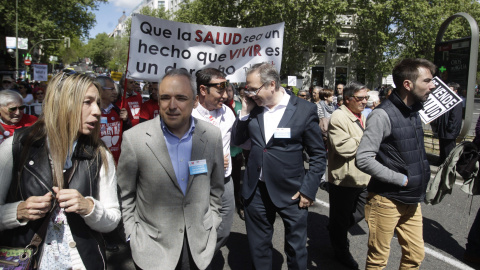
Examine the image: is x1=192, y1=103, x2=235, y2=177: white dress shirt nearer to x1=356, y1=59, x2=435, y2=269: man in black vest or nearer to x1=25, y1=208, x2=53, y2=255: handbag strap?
x1=356, y1=59, x2=435, y2=269: man in black vest

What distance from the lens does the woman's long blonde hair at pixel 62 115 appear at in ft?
5.71

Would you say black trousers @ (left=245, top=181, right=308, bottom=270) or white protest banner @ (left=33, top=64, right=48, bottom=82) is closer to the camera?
black trousers @ (left=245, top=181, right=308, bottom=270)

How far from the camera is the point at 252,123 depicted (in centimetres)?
314

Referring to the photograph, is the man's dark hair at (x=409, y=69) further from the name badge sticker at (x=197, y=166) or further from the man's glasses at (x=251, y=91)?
the name badge sticker at (x=197, y=166)

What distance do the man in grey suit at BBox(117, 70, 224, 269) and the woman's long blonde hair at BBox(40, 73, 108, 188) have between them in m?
0.40

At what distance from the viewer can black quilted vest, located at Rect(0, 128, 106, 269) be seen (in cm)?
167

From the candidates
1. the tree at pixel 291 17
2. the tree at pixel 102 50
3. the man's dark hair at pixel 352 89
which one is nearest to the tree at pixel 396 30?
the tree at pixel 291 17

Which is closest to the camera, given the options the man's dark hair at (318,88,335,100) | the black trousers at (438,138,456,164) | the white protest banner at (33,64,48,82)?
the black trousers at (438,138,456,164)

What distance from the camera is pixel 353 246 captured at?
4309 millimetres

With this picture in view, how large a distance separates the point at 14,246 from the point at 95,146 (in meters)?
0.58

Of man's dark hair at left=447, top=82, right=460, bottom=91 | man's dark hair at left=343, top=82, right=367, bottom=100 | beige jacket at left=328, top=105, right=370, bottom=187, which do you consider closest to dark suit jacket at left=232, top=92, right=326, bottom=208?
beige jacket at left=328, top=105, right=370, bottom=187

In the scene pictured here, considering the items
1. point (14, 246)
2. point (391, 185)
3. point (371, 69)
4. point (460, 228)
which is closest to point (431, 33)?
point (371, 69)

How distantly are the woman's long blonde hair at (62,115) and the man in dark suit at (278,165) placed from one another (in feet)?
5.04

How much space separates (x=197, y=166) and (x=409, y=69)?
1.82 metres
